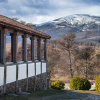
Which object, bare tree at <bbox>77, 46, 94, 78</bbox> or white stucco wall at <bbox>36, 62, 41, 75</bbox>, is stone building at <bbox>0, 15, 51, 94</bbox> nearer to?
white stucco wall at <bbox>36, 62, 41, 75</bbox>

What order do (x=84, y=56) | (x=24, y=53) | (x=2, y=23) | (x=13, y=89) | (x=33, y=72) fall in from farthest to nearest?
1. (x=84, y=56)
2. (x=33, y=72)
3. (x=24, y=53)
4. (x=13, y=89)
5. (x=2, y=23)

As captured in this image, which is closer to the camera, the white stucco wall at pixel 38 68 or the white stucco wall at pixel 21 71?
the white stucco wall at pixel 21 71

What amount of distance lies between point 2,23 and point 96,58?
114ft

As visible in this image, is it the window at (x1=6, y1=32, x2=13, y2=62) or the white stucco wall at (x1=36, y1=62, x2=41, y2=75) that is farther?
the white stucco wall at (x1=36, y1=62, x2=41, y2=75)

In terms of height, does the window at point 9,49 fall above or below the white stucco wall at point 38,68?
above

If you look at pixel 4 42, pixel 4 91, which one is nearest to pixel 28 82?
pixel 4 91

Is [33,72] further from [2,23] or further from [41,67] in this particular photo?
[2,23]

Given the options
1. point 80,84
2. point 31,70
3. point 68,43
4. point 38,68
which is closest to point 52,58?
point 68,43

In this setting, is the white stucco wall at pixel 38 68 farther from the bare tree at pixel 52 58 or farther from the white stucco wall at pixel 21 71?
the bare tree at pixel 52 58

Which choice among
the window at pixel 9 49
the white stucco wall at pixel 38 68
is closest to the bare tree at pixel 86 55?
the white stucco wall at pixel 38 68

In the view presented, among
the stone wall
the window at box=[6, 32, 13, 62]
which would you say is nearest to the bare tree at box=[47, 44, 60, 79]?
the stone wall

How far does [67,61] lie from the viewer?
3869cm

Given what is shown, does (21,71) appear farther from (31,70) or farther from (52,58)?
(52,58)

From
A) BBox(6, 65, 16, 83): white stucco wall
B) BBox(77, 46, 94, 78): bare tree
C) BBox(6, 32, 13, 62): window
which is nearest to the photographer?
BBox(6, 65, 16, 83): white stucco wall
